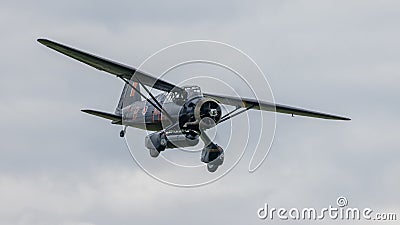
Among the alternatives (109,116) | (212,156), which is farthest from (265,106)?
(109,116)

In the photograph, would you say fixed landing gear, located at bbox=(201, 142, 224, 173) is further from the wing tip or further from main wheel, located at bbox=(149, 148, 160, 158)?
the wing tip

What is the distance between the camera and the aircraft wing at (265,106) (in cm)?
6650

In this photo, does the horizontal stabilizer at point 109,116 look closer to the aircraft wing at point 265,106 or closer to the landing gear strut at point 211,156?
the aircraft wing at point 265,106

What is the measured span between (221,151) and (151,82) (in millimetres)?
4658

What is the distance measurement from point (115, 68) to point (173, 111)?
3.38 meters

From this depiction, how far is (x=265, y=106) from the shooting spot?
69312 millimetres

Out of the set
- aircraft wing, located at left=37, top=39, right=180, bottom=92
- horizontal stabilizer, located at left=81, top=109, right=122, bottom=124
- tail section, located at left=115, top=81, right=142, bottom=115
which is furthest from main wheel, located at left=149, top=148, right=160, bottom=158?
tail section, located at left=115, top=81, right=142, bottom=115

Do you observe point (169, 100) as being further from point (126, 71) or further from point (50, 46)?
point (50, 46)

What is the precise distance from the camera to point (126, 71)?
6419 cm

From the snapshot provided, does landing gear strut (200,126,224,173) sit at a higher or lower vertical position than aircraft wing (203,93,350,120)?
lower

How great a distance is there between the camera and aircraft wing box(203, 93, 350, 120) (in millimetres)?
66500

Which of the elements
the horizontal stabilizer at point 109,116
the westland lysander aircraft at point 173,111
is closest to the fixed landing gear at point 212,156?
the westland lysander aircraft at point 173,111

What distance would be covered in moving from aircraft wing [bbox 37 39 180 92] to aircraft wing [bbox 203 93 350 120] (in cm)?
223

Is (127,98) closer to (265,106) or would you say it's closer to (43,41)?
(265,106)
